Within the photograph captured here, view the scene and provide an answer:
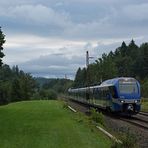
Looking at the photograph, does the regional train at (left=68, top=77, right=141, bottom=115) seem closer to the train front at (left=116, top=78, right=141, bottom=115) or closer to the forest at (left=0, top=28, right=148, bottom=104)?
the train front at (left=116, top=78, right=141, bottom=115)

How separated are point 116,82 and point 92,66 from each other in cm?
9280

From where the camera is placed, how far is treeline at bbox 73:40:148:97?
122375mm

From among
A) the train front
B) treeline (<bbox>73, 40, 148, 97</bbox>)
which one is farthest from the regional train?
treeline (<bbox>73, 40, 148, 97</bbox>)

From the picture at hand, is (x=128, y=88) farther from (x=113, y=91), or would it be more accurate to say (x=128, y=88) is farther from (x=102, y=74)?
(x=102, y=74)

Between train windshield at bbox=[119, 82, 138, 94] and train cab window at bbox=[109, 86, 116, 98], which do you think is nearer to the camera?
train windshield at bbox=[119, 82, 138, 94]

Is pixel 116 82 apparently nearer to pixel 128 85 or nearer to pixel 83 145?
pixel 128 85

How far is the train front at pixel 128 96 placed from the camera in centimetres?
4062

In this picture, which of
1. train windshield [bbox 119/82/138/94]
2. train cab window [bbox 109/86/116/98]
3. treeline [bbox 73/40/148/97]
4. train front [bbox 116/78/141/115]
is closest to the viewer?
train front [bbox 116/78/141/115]

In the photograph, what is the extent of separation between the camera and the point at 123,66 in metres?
166

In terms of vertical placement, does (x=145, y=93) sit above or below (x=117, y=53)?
below

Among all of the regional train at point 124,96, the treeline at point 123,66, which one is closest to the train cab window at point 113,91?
the regional train at point 124,96

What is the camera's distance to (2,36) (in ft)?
184

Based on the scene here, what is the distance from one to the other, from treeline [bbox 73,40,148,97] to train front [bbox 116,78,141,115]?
49.5 meters

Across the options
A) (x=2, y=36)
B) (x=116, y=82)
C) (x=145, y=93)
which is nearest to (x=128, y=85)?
(x=116, y=82)
